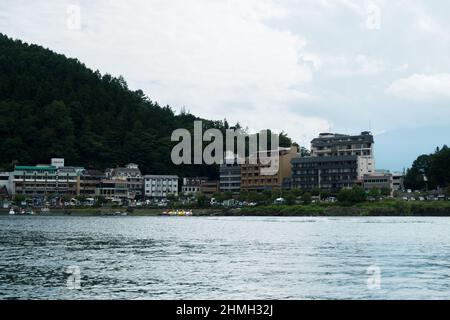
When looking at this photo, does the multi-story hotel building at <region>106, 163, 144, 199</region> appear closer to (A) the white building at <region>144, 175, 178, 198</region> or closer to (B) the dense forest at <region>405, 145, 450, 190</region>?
(A) the white building at <region>144, 175, 178, 198</region>

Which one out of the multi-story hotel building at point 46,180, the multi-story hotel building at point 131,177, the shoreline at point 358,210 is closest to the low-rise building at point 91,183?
the multi-story hotel building at point 46,180

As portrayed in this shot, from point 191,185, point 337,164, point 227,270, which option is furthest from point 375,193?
point 227,270

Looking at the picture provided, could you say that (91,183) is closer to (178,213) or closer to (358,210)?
(178,213)

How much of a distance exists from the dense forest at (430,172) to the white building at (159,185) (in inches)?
2442

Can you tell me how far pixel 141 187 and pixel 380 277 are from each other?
16057cm

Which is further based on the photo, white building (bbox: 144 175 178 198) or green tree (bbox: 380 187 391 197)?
white building (bbox: 144 175 178 198)

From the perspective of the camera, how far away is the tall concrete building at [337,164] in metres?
165

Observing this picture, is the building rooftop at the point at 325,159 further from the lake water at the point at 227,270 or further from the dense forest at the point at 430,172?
the lake water at the point at 227,270

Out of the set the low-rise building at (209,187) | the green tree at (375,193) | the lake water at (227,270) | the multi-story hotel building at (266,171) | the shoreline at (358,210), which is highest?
the multi-story hotel building at (266,171)

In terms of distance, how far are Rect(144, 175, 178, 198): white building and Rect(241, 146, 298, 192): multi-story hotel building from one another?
20.5 m

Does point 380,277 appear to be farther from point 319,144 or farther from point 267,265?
point 319,144

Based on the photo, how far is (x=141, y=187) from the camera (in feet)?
630

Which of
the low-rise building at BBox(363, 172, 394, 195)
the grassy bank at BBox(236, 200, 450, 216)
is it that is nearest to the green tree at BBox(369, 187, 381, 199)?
the grassy bank at BBox(236, 200, 450, 216)

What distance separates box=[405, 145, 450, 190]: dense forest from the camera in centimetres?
15538
